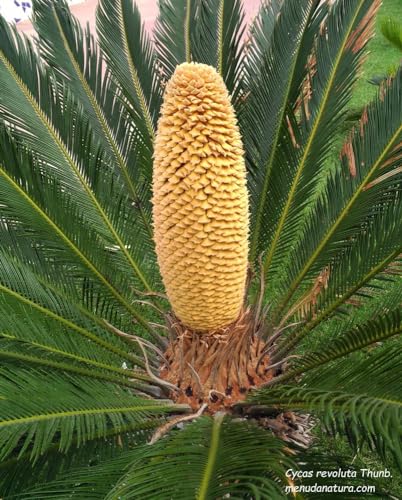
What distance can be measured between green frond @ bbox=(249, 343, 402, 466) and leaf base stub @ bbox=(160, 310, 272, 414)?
13.1 inches

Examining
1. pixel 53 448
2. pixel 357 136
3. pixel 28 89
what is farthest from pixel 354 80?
pixel 53 448

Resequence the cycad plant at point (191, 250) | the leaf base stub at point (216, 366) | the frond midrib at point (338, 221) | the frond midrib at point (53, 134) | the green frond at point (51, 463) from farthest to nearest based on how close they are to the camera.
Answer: the frond midrib at point (53, 134) → the frond midrib at point (338, 221) → the leaf base stub at point (216, 366) → the green frond at point (51, 463) → the cycad plant at point (191, 250)

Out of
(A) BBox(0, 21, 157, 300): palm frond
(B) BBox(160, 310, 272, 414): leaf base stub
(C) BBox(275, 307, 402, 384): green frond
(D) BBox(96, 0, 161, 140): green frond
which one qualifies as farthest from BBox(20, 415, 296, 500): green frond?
(D) BBox(96, 0, 161, 140): green frond

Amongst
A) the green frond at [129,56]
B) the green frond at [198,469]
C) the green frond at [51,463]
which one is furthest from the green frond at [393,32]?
the green frond at [51,463]

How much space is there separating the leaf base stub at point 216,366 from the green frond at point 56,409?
0.24 m

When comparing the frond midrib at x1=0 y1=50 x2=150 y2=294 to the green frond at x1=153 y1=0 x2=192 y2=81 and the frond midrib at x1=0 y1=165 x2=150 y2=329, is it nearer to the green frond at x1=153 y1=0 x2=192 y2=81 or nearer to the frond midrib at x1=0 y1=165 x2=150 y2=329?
the frond midrib at x1=0 y1=165 x2=150 y2=329

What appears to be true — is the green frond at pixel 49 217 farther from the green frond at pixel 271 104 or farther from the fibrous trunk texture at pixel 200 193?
the green frond at pixel 271 104

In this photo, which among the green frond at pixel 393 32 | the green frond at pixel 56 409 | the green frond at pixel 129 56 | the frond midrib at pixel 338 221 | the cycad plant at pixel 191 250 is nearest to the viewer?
the green frond at pixel 56 409

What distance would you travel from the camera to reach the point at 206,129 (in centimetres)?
166

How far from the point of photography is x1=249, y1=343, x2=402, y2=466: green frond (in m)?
1.20

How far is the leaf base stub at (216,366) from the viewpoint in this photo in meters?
1.93

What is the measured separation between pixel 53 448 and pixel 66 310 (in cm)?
56

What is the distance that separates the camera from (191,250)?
1.81 meters

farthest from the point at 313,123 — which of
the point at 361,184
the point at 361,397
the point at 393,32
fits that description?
the point at 393,32
